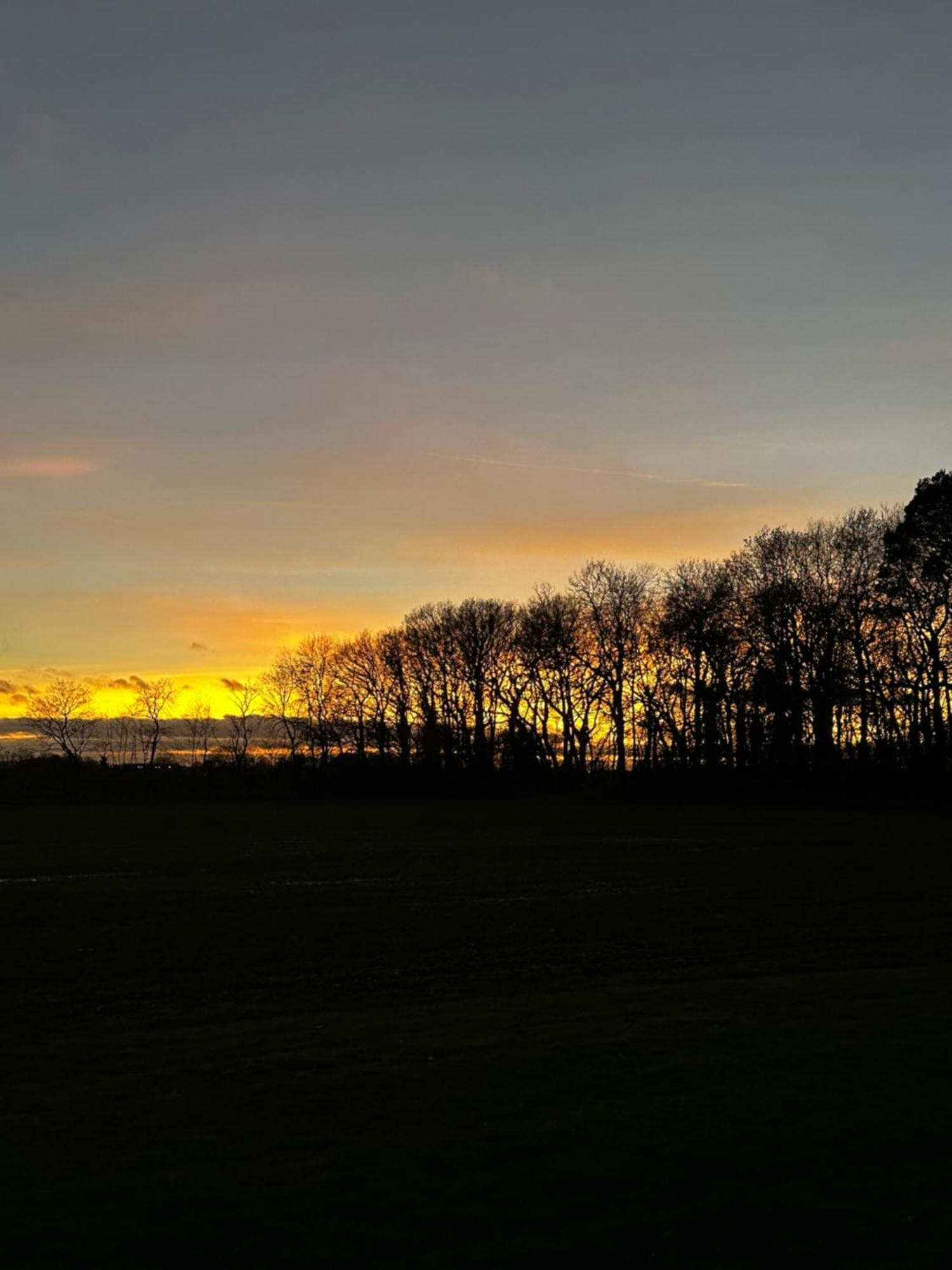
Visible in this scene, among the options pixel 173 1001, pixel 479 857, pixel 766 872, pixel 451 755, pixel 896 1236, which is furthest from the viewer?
pixel 451 755

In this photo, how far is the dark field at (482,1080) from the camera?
24.8 feet

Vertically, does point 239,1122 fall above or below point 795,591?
below

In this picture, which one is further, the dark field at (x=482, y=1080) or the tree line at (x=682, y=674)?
the tree line at (x=682, y=674)

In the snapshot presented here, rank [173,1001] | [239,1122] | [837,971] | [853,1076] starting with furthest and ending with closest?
[837,971] → [173,1001] → [853,1076] → [239,1122]

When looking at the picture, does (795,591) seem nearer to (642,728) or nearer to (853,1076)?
(642,728)

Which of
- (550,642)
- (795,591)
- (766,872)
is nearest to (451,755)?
(550,642)

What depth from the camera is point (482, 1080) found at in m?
11.5

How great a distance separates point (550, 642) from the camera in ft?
362

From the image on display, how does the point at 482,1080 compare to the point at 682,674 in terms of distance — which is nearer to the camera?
the point at 482,1080

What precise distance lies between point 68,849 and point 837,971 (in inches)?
1682

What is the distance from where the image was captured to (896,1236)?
23.5 ft

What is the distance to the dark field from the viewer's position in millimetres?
7547

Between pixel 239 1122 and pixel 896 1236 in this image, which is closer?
pixel 896 1236

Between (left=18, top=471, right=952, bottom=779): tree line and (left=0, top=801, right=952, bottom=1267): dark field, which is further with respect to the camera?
(left=18, top=471, right=952, bottom=779): tree line
